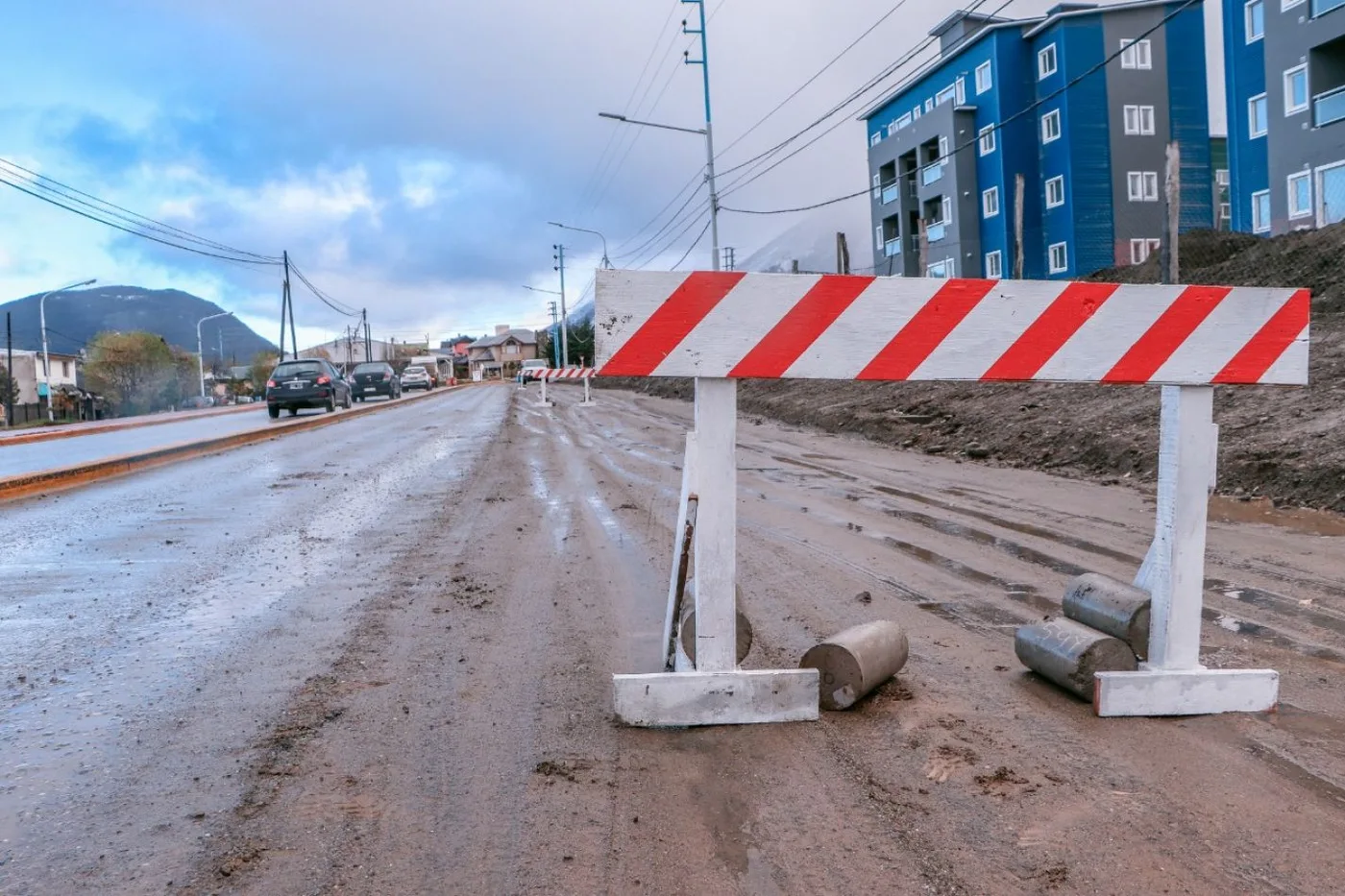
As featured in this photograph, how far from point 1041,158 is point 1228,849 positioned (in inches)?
1756

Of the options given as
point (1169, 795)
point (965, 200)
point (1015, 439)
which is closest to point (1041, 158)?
point (965, 200)

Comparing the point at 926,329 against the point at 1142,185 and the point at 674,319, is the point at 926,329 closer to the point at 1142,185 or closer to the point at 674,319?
the point at 674,319

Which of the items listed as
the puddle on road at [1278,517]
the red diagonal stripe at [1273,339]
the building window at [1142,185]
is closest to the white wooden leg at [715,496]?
the red diagonal stripe at [1273,339]

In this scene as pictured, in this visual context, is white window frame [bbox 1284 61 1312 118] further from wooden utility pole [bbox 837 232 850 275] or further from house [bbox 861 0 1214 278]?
wooden utility pole [bbox 837 232 850 275]

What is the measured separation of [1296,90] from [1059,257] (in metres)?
14.0

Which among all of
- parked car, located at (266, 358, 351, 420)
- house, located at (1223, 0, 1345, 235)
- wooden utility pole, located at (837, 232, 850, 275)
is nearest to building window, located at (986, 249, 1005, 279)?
house, located at (1223, 0, 1345, 235)

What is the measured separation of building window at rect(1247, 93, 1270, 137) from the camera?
1244 inches

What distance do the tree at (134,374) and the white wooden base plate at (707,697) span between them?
7892cm

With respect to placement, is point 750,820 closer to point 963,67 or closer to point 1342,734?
point 1342,734

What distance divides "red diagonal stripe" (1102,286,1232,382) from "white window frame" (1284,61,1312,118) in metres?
29.5

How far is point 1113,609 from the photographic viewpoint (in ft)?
13.7

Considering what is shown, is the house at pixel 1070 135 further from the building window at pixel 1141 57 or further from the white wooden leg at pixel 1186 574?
the white wooden leg at pixel 1186 574

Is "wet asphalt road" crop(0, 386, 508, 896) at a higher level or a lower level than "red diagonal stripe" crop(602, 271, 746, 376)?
lower

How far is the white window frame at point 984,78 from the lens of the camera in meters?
42.6
